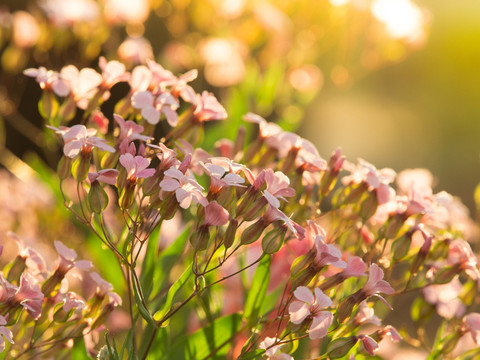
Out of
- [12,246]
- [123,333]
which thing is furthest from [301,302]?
[12,246]

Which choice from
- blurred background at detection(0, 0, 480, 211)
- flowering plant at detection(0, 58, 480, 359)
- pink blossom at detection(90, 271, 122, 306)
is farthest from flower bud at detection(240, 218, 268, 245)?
blurred background at detection(0, 0, 480, 211)

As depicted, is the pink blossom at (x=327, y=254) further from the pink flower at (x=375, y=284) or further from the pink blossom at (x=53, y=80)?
the pink blossom at (x=53, y=80)

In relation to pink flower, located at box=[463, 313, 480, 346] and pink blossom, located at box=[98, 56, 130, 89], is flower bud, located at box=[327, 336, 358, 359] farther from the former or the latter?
pink blossom, located at box=[98, 56, 130, 89]

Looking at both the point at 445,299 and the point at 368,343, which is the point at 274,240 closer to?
the point at 368,343

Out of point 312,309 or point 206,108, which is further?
point 206,108

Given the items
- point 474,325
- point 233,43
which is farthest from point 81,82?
point 233,43

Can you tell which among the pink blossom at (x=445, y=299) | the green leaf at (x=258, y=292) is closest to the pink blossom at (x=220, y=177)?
the green leaf at (x=258, y=292)
